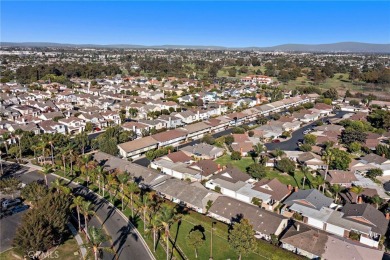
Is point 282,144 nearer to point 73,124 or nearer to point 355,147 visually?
point 355,147

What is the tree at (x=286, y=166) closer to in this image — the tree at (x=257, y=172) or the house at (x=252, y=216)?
the tree at (x=257, y=172)

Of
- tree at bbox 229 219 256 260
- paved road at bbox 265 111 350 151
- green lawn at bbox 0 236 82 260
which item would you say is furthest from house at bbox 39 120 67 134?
tree at bbox 229 219 256 260

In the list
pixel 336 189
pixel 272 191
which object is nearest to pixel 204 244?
pixel 272 191

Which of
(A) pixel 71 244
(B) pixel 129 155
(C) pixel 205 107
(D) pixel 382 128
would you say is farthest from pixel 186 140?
(D) pixel 382 128

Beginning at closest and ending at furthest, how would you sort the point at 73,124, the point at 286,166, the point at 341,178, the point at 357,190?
the point at 357,190 → the point at 341,178 → the point at 286,166 → the point at 73,124

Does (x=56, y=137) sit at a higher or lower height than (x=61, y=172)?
higher

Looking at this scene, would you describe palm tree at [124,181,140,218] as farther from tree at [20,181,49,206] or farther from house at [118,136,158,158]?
house at [118,136,158,158]

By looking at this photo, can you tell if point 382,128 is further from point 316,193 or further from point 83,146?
point 83,146

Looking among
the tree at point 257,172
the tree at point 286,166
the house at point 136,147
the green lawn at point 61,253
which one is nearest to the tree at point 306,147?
the tree at point 286,166
